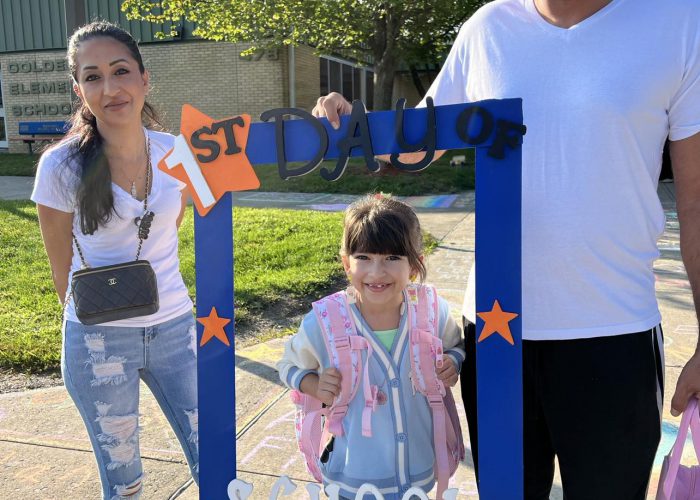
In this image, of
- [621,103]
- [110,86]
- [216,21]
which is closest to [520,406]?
[621,103]

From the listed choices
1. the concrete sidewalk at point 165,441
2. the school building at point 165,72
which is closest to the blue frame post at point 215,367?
the concrete sidewalk at point 165,441

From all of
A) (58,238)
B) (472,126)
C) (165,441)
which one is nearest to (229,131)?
(472,126)

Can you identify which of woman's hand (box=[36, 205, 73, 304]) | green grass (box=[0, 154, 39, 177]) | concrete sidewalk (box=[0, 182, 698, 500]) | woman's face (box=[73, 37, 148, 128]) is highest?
woman's face (box=[73, 37, 148, 128])

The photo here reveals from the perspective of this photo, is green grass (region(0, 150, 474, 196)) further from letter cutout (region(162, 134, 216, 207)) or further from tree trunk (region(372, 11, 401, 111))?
letter cutout (region(162, 134, 216, 207))

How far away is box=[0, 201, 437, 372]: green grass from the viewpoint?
421 centimetres

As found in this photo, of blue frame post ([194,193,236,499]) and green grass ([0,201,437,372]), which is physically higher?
blue frame post ([194,193,236,499])

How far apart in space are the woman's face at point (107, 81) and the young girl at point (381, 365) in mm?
826

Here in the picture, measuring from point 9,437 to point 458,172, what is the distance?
32.3ft

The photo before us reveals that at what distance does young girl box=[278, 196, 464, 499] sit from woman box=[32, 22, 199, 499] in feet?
1.79

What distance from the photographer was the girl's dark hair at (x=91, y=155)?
1894mm

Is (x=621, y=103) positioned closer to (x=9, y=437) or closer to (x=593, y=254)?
(x=593, y=254)

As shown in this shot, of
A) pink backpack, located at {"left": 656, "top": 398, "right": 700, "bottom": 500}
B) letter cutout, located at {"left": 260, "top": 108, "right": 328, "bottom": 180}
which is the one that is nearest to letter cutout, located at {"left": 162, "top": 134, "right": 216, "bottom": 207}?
letter cutout, located at {"left": 260, "top": 108, "right": 328, "bottom": 180}

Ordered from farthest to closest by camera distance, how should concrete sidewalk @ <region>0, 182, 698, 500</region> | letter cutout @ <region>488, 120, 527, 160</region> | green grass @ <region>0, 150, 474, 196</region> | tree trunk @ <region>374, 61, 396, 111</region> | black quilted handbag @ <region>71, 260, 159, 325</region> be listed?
tree trunk @ <region>374, 61, 396, 111</region> < green grass @ <region>0, 150, 474, 196</region> < concrete sidewalk @ <region>0, 182, 698, 500</region> < black quilted handbag @ <region>71, 260, 159, 325</region> < letter cutout @ <region>488, 120, 527, 160</region>

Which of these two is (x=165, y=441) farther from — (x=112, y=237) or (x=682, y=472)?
(x=682, y=472)
